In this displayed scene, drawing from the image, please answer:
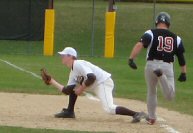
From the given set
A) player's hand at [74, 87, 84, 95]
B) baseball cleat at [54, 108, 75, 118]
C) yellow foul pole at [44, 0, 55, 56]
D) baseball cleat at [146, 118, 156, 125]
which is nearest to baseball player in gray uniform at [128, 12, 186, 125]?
baseball cleat at [146, 118, 156, 125]

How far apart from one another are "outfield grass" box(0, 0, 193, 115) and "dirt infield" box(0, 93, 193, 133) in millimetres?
1007

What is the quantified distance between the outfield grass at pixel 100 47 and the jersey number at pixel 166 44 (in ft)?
9.17

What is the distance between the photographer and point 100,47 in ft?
115

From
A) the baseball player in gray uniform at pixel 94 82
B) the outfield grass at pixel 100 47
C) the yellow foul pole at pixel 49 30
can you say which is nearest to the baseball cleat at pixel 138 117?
the baseball player in gray uniform at pixel 94 82

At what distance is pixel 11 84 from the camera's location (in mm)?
17859

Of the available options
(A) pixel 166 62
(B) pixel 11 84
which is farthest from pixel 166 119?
(B) pixel 11 84

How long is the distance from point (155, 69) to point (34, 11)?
23.4 meters

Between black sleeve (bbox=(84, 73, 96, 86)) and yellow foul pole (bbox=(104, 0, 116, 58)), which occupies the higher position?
black sleeve (bbox=(84, 73, 96, 86))

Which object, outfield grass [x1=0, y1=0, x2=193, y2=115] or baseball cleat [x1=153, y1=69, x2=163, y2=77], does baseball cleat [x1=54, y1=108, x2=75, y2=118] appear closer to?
baseball cleat [x1=153, y1=69, x2=163, y2=77]

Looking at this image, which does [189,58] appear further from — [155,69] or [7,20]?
[155,69]

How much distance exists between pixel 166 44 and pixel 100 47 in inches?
944

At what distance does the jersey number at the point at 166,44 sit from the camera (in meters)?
11.1

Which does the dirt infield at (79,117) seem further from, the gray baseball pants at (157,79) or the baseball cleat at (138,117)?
the gray baseball pants at (157,79)

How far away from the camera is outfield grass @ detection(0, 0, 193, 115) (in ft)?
56.7
